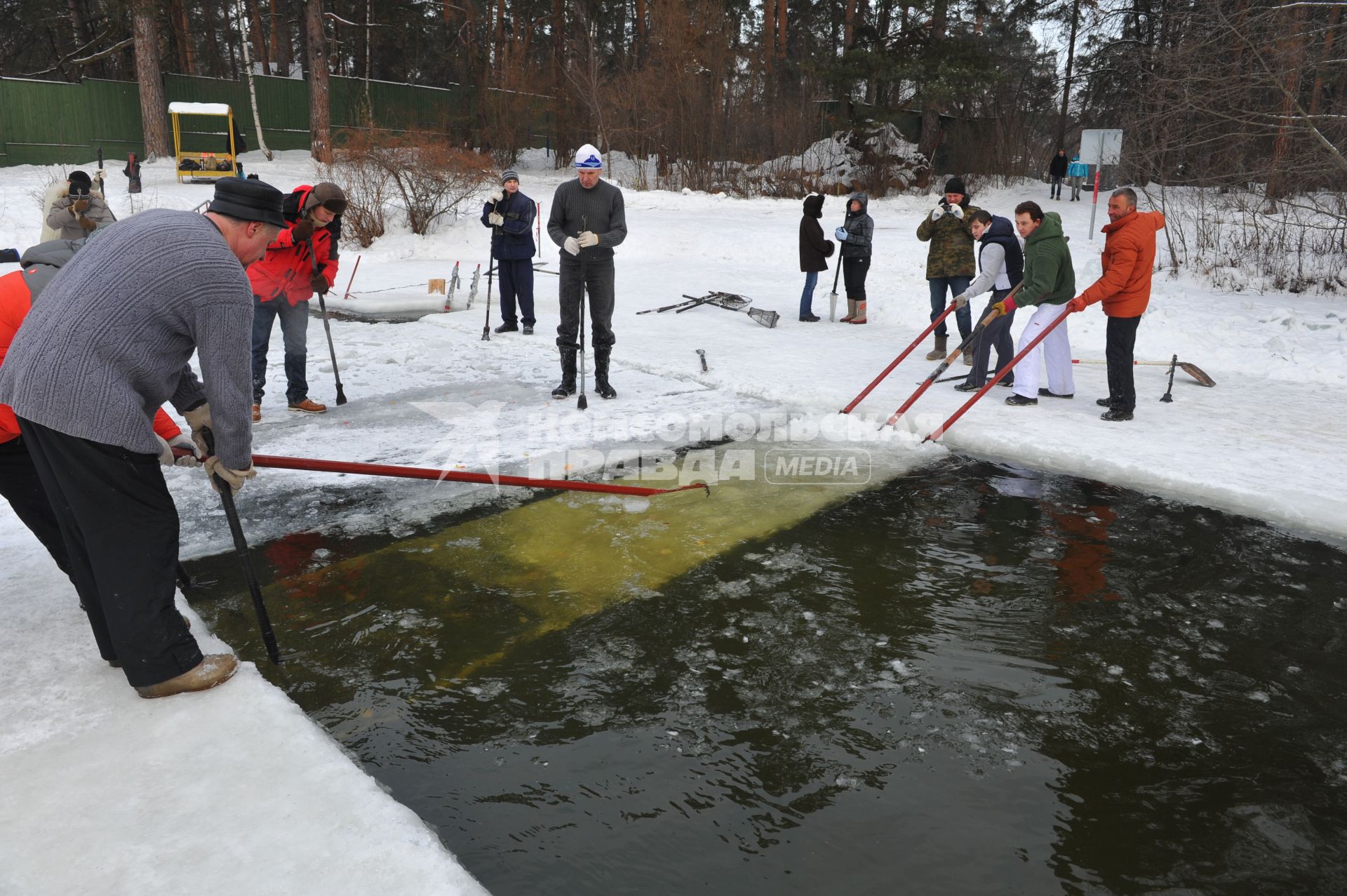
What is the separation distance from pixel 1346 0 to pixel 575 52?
2315cm

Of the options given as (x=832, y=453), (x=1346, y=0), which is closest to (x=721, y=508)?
(x=832, y=453)

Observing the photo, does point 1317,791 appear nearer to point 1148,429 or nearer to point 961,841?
point 961,841

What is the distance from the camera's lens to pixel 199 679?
3008 millimetres

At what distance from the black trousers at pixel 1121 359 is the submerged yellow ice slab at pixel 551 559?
Answer: 8.60 ft

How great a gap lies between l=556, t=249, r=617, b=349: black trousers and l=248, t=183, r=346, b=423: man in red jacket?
171 centimetres

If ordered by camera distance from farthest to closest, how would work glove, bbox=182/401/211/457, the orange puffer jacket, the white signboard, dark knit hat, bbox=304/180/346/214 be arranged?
the white signboard
the orange puffer jacket
dark knit hat, bbox=304/180/346/214
work glove, bbox=182/401/211/457

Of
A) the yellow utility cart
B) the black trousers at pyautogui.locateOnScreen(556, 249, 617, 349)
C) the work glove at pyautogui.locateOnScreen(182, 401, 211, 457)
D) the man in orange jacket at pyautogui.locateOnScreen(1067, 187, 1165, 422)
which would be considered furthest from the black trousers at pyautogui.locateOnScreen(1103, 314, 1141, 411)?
the yellow utility cart

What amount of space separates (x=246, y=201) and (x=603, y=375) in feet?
15.0

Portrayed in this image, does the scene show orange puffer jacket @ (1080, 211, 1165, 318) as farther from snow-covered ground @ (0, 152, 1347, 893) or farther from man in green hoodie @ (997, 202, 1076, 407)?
snow-covered ground @ (0, 152, 1347, 893)

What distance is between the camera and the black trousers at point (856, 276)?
10516mm

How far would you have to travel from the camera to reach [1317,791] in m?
2.71

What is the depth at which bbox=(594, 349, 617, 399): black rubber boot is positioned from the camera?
7.26 metres

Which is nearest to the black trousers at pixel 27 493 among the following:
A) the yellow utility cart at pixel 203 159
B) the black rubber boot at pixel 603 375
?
the black rubber boot at pixel 603 375

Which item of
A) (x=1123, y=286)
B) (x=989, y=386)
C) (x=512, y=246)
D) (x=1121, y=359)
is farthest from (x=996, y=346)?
(x=512, y=246)
